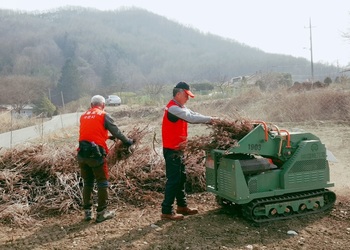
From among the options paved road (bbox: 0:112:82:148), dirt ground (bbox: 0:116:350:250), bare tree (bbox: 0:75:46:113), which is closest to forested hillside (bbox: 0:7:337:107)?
bare tree (bbox: 0:75:46:113)

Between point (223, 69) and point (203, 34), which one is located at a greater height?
point (203, 34)

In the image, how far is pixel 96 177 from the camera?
6.13 metres

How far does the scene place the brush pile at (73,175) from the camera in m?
6.12

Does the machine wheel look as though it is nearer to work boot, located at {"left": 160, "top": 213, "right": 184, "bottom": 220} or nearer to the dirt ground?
the dirt ground

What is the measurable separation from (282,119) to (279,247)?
52.2 ft

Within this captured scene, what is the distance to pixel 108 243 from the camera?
530 cm

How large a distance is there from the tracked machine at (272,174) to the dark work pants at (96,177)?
1.57 meters

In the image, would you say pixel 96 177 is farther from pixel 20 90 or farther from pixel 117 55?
pixel 117 55

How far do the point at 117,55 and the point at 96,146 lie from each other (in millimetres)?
129801

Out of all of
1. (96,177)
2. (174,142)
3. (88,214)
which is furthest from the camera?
(88,214)

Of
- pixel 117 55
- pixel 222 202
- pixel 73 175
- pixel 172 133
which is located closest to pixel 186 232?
pixel 222 202

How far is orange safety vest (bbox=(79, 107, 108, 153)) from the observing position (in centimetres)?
600

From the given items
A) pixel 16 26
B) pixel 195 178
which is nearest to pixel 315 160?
pixel 195 178

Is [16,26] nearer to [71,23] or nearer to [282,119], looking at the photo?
[71,23]
